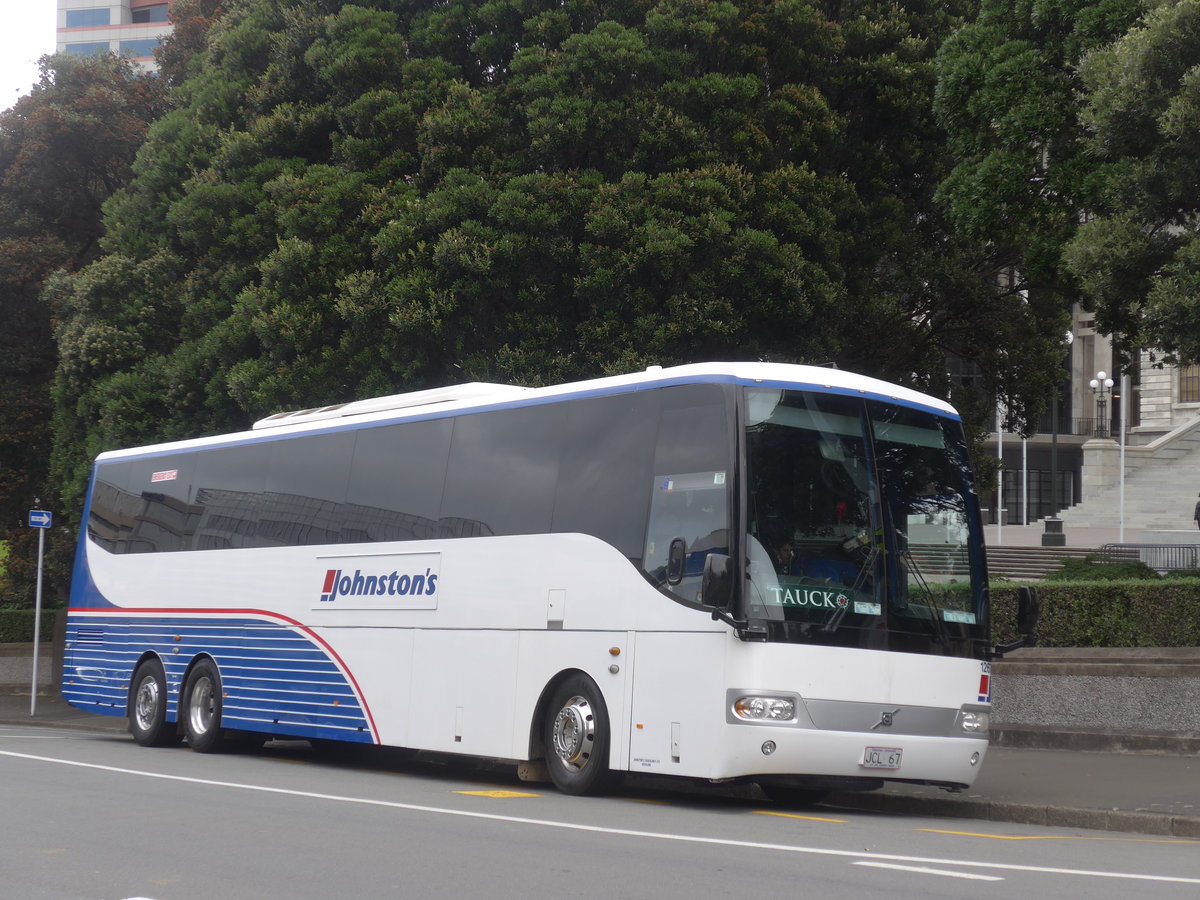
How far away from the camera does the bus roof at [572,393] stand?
1106 centimetres

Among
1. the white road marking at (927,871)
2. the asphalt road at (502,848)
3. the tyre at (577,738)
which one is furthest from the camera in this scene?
the tyre at (577,738)

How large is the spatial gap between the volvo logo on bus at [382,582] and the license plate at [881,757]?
16.1 feet

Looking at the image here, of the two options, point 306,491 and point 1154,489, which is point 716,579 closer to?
point 306,491

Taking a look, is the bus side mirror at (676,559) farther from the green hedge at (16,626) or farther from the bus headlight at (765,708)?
the green hedge at (16,626)

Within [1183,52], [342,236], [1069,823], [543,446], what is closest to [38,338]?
[342,236]

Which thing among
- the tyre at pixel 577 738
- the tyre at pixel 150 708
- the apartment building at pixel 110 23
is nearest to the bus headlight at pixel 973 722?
the tyre at pixel 577 738

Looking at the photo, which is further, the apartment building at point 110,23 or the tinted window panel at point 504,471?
the apartment building at point 110,23

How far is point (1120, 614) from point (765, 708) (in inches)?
320

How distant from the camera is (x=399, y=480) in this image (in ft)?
47.5

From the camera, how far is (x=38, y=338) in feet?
102

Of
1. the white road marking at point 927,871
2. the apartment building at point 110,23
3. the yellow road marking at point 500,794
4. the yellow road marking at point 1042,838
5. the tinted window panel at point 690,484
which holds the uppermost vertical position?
the apartment building at point 110,23

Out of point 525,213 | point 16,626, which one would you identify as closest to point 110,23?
point 16,626

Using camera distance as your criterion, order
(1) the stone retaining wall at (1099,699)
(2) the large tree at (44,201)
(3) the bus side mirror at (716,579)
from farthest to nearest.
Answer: (2) the large tree at (44,201), (1) the stone retaining wall at (1099,699), (3) the bus side mirror at (716,579)

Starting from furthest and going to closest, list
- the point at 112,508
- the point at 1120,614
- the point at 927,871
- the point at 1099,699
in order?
1. the point at 112,508
2. the point at 1120,614
3. the point at 1099,699
4. the point at 927,871
